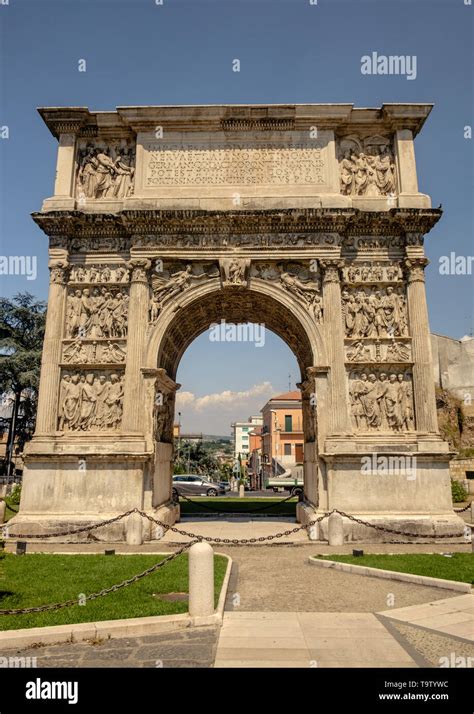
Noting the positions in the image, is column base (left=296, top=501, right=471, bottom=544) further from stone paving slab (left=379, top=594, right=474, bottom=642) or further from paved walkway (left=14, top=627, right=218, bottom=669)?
paved walkway (left=14, top=627, right=218, bottom=669)

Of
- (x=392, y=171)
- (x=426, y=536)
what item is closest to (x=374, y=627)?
(x=426, y=536)

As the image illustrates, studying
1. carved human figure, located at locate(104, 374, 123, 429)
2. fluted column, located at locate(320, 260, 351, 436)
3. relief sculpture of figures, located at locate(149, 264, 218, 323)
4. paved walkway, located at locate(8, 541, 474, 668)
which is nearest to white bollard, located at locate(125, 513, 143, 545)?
carved human figure, located at locate(104, 374, 123, 429)

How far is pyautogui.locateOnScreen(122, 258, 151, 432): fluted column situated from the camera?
14367 mm

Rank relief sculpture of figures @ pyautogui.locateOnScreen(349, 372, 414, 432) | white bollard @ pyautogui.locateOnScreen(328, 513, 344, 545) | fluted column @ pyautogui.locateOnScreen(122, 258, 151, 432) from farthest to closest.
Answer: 1. relief sculpture of figures @ pyautogui.locateOnScreen(349, 372, 414, 432)
2. fluted column @ pyautogui.locateOnScreen(122, 258, 151, 432)
3. white bollard @ pyautogui.locateOnScreen(328, 513, 344, 545)

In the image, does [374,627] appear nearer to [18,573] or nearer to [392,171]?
[18,573]

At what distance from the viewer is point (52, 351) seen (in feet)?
48.9

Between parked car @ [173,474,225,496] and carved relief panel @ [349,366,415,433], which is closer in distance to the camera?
carved relief panel @ [349,366,415,433]

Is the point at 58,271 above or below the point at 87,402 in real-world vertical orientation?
above

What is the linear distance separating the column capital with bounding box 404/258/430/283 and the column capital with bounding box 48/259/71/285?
1025 cm

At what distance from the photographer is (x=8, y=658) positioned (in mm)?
5520

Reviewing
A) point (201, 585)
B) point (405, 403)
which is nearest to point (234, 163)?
point (405, 403)

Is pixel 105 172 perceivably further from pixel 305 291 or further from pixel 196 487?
pixel 196 487

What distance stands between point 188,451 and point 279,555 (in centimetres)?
6959

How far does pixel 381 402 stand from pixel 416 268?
414cm
